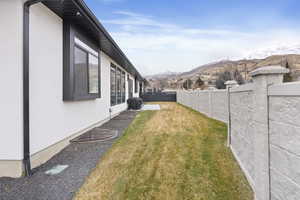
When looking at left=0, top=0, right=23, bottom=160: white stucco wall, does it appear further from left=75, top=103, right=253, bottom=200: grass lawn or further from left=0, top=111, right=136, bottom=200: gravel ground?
left=75, top=103, right=253, bottom=200: grass lawn

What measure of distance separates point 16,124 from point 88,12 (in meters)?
2.78

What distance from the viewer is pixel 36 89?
3672 mm

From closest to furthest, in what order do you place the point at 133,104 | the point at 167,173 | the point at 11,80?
1. the point at 11,80
2. the point at 167,173
3. the point at 133,104

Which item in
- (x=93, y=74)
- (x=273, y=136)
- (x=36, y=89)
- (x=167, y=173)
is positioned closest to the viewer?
(x=273, y=136)

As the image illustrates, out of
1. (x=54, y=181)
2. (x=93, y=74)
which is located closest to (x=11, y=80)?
(x=54, y=181)

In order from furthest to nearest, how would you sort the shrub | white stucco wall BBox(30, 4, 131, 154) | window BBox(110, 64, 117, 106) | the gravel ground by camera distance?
the shrub < window BBox(110, 64, 117, 106) < white stucco wall BBox(30, 4, 131, 154) < the gravel ground

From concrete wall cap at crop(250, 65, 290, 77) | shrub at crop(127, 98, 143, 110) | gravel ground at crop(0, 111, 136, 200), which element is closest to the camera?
concrete wall cap at crop(250, 65, 290, 77)

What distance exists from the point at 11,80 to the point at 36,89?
0.51 meters

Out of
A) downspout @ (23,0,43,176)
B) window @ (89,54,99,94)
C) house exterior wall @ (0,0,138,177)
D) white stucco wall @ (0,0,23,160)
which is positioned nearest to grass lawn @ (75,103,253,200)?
downspout @ (23,0,43,176)

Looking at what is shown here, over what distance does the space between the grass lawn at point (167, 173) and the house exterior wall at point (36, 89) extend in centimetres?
122

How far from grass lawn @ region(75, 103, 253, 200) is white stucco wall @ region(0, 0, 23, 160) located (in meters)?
1.37

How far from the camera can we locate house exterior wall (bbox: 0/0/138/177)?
320 centimetres

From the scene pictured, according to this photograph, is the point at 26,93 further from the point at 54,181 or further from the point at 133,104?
the point at 133,104

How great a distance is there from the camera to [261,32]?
24.2m
